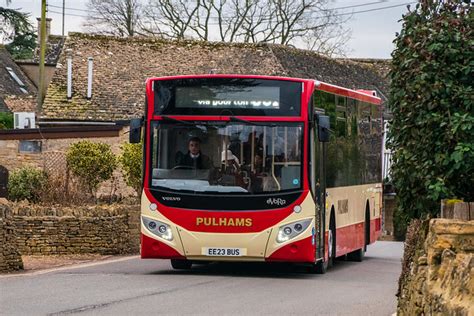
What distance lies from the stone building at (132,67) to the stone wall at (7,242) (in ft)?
93.4

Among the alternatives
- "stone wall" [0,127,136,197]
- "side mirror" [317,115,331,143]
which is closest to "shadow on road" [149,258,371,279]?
"side mirror" [317,115,331,143]

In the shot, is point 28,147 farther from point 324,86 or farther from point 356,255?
point 324,86

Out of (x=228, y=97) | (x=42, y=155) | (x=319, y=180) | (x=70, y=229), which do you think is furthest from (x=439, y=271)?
(x=42, y=155)

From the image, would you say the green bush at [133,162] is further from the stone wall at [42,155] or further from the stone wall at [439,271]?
the stone wall at [439,271]

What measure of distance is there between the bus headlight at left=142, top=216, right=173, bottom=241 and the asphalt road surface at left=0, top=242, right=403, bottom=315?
663 millimetres

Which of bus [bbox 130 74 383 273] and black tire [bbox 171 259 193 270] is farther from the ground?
bus [bbox 130 74 383 273]

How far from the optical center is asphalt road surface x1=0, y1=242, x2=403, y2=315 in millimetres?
14164

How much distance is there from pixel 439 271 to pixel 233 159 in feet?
33.2

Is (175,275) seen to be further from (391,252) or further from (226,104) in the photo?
(391,252)

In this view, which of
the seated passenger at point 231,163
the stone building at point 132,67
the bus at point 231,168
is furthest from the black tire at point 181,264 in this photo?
the stone building at point 132,67

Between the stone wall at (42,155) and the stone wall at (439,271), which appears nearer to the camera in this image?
the stone wall at (439,271)

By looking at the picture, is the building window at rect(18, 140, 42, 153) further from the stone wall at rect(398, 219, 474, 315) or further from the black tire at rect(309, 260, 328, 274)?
the stone wall at rect(398, 219, 474, 315)

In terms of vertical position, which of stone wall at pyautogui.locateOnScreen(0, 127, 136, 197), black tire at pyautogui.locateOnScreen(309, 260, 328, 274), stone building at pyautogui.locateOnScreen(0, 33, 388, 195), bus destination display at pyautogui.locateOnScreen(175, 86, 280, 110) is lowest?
black tire at pyautogui.locateOnScreen(309, 260, 328, 274)

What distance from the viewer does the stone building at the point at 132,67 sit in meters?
51.3
